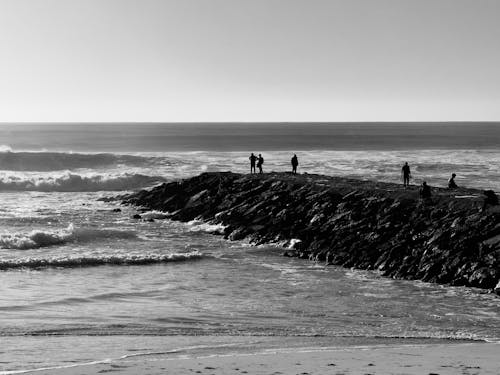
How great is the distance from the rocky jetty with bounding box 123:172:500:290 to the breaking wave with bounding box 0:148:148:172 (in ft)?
121

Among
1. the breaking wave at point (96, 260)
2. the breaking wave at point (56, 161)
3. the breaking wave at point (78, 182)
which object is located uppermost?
the breaking wave at point (56, 161)

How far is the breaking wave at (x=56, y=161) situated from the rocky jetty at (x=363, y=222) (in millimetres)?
36829

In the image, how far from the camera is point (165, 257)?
2862 cm

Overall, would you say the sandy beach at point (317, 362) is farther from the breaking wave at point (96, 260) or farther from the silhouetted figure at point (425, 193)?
the silhouetted figure at point (425, 193)

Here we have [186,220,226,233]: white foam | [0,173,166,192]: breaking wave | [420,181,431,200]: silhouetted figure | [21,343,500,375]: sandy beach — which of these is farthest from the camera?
[0,173,166,192]: breaking wave

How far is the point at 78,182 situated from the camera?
6019 cm

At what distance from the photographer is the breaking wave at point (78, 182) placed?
58.8m

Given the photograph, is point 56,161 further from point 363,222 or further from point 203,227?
point 363,222

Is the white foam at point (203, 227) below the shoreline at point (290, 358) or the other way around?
below

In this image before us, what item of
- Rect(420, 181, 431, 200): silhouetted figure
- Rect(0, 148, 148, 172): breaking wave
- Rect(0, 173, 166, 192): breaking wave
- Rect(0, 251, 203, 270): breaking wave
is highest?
Rect(420, 181, 431, 200): silhouetted figure

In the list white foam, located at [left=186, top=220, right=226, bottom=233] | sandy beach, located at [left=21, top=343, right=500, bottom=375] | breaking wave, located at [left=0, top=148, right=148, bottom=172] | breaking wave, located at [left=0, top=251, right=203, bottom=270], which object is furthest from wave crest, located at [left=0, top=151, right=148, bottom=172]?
sandy beach, located at [left=21, top=343, right=500, bottom=375]

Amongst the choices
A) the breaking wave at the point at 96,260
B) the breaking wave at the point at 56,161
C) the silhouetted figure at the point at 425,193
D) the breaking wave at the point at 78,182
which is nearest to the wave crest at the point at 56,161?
the breaking wave at the point at 56,161

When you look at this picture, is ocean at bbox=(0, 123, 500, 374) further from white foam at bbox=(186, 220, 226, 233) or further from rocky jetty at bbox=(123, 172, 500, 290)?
rocky jetty at bbox=(123, 172, 500, 290)

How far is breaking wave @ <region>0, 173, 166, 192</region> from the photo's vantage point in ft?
193
